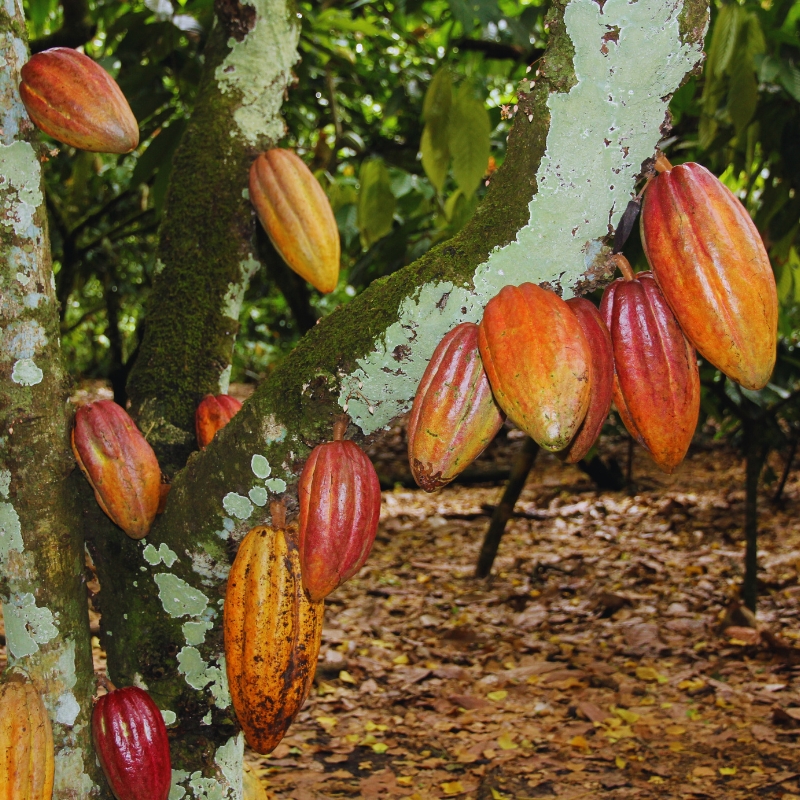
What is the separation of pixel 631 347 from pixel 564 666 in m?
2.36

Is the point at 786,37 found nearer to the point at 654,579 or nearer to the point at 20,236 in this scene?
the point at 20,236

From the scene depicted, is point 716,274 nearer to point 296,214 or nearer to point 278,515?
point 278,515

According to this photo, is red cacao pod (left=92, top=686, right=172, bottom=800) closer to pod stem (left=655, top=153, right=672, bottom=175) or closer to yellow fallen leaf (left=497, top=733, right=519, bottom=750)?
pod stem (left=655, top=153, right=672, bottom=175)

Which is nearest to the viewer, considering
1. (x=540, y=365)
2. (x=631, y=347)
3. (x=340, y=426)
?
(x=540, y=365)

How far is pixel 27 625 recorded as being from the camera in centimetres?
113

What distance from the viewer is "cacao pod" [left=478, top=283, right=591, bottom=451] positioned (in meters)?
0.76

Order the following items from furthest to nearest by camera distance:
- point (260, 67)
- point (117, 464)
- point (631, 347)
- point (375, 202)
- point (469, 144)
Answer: point (375, 202), point (469, 144), point (260, 67), point (117, 464), point (631, 347)

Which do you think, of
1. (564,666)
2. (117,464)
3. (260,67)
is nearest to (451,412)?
(117,464)

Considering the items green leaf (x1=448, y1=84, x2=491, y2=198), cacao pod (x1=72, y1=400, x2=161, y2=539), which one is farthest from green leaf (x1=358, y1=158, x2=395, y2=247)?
cacao pod (x1=72, y1=400, x2=161, y2=539)

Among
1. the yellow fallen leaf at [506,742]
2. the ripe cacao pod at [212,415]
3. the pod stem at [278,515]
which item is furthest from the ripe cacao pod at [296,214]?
the yellow fallen leaf at [506,742]

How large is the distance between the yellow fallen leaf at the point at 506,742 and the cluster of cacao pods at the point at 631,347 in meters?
1.78

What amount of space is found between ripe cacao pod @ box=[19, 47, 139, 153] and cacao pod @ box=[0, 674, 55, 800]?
710 mm

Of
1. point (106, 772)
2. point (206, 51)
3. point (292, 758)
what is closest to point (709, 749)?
point (292, 758)

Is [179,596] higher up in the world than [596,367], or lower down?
lower down
